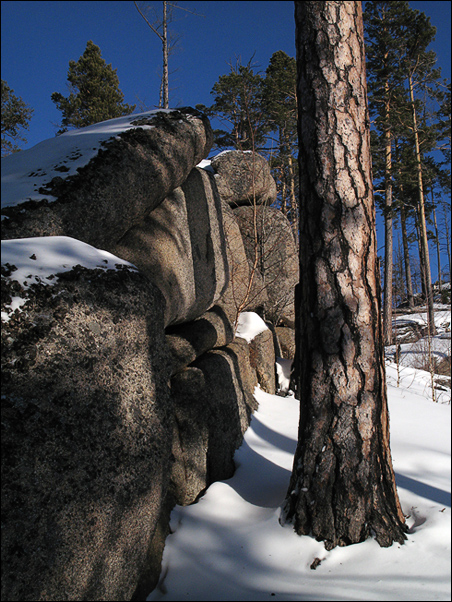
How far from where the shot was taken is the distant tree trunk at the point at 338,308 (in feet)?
7.26

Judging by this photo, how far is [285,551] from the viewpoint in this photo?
2.12m

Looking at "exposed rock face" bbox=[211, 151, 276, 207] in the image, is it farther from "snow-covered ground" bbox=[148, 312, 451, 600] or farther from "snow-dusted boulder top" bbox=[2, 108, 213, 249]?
"snow-covered ground" bbox=[148, 312, 451, 600]

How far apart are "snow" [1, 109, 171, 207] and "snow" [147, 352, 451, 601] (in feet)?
7.32

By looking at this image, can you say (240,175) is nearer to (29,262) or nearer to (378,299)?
(378,299)

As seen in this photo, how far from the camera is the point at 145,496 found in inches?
68.8

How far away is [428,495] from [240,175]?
7271 millimetres

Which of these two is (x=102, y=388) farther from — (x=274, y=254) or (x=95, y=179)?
(x=274, y=254)

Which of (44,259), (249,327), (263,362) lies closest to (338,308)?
(44,259)

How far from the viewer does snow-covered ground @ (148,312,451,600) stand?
1815 mm

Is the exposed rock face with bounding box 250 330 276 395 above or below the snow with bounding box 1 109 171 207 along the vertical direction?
below

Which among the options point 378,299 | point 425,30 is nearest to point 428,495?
point 378,299

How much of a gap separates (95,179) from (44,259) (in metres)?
0.99

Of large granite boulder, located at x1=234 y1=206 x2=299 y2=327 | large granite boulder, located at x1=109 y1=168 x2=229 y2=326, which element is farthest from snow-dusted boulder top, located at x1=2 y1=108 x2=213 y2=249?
large granite boulder, located at x1=234 y1=206 x2=299 y2=327

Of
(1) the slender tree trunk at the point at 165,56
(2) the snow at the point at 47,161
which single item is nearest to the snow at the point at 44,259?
(2) the snow at the point at 47,161
